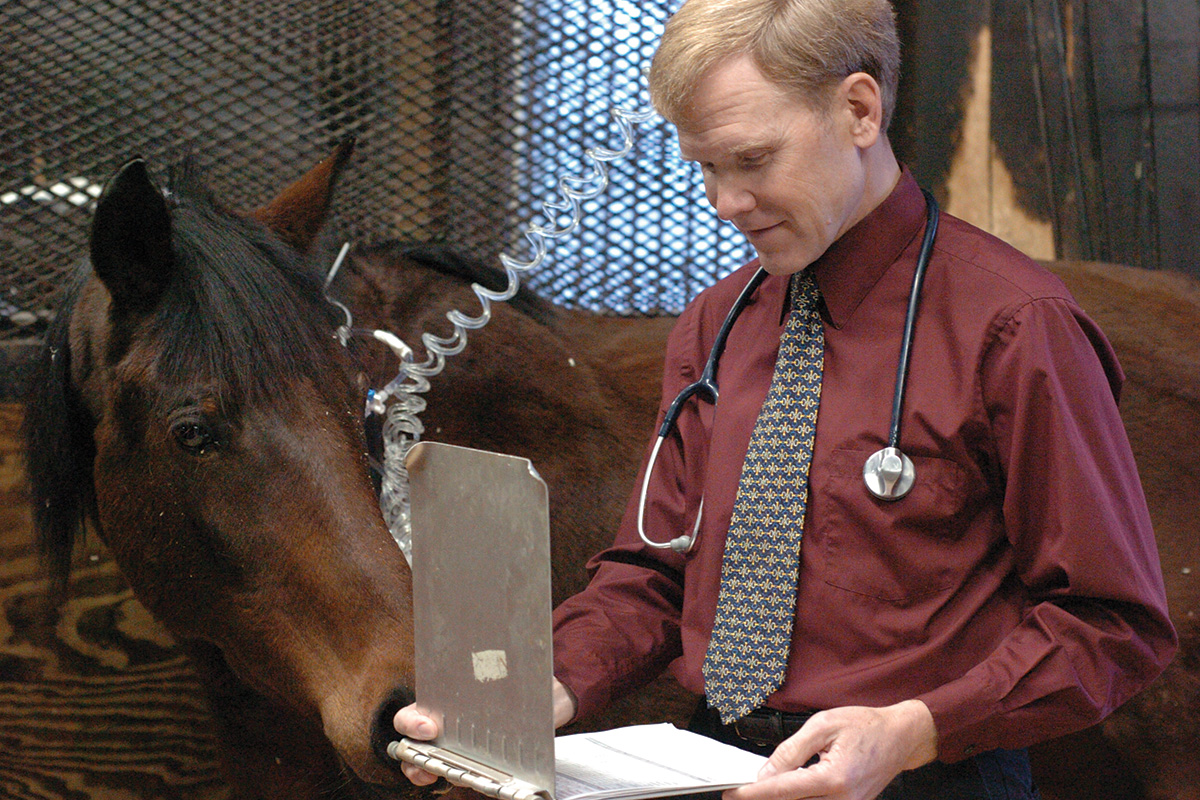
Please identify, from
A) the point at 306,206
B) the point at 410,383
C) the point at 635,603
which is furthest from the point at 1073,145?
the point at 635,603

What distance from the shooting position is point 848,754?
0.83 m

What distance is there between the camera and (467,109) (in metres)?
2.16

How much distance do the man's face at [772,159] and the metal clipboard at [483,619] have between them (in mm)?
373

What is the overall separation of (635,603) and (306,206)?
0.81 m

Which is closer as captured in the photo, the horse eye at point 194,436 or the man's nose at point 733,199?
the man's nose at point 733,199

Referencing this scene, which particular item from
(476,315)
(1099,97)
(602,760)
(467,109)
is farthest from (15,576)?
(1099,97)

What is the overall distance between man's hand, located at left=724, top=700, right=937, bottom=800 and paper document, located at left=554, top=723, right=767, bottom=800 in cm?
2

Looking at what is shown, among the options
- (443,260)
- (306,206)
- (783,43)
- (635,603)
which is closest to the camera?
(783,43)

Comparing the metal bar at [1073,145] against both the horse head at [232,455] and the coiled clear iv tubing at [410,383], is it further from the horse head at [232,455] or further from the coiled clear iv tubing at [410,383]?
the horse head at [232,455]

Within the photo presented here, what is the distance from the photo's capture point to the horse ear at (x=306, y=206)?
5.22 feet

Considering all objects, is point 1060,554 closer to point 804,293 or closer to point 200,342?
point 804,293

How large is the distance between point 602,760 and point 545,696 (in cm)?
13

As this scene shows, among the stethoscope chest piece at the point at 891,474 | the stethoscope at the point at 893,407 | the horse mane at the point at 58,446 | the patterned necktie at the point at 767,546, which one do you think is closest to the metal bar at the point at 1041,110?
the stethoscope at the point at 893,407

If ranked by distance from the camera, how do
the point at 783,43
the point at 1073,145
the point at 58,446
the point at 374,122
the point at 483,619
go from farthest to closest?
1. the point at 1073,145
2. the point at 374,122
3. the point at 58,446
4. the point at 783,43
5. the point at 483,619
